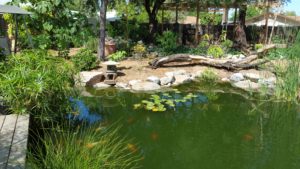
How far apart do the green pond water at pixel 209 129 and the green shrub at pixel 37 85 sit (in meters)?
1.18

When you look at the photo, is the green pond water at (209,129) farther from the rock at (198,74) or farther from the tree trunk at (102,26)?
the tree trunk at (102,26)

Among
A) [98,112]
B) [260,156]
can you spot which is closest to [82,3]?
[98,112]

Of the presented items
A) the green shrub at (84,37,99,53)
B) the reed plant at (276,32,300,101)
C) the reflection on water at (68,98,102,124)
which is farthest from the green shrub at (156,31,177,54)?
the reflection on water at (68,98,102,124)

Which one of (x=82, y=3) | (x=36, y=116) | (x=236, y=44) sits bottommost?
(x=36, y=116)

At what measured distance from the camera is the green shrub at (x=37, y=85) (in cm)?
407

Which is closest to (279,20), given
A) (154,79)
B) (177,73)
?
(177,73)

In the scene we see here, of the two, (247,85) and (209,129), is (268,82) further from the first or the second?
(209,129)

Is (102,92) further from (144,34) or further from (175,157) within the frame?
(144,34)

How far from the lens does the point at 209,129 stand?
17.5 feet

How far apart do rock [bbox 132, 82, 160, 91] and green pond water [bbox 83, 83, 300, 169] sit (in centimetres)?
38

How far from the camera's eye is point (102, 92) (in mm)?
7555

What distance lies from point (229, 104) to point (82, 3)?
364 inches

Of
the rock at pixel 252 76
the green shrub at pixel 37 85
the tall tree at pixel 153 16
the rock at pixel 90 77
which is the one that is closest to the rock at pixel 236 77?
the rock at pixel 252 76

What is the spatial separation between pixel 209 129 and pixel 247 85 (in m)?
3.24
